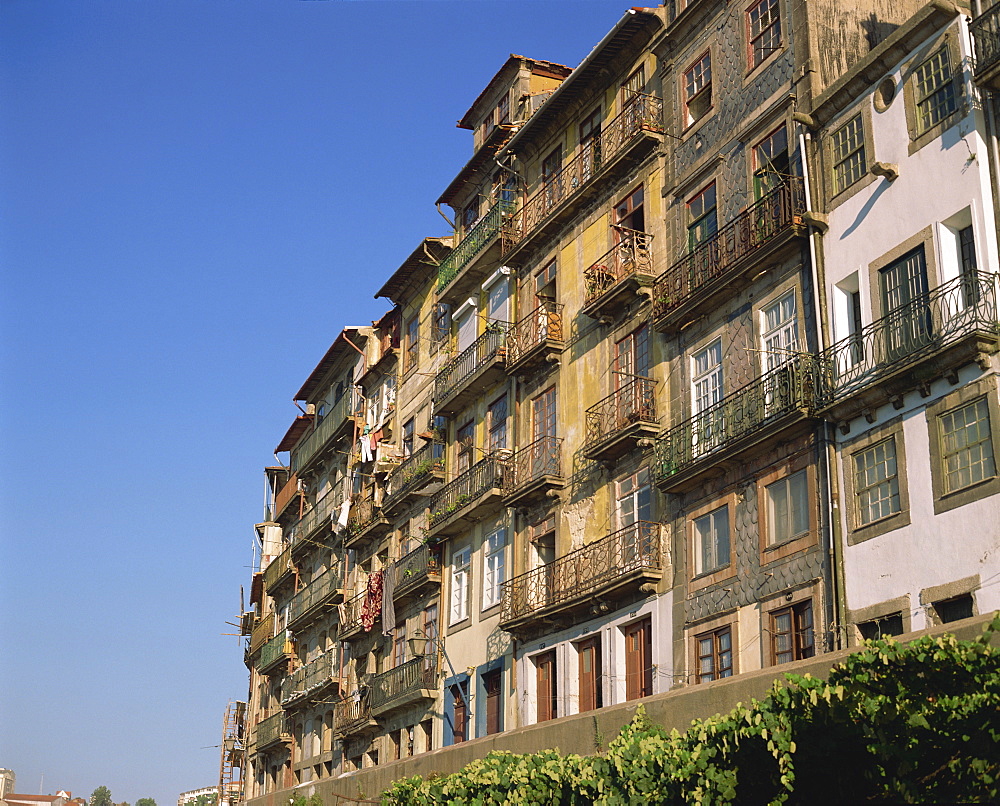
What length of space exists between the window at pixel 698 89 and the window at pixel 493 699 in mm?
14292

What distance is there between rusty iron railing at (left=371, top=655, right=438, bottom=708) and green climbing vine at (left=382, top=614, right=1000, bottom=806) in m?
19.6

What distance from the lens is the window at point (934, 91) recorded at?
67.9 feet

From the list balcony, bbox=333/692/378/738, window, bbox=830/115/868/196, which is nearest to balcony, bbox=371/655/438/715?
balcony, bbox=333/692/378/738

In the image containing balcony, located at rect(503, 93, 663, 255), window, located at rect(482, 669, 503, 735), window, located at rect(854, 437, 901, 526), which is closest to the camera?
window, located at rect(854, 437, 901, 526)

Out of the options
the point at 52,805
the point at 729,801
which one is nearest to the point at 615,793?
the point at 729,801

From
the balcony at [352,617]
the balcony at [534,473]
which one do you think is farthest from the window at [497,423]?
the balcony at [352,617]

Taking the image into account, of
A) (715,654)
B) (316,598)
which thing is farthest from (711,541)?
(316,598)

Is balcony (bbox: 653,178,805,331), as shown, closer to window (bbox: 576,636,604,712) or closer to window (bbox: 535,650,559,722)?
window (bbox: 576,636,604,712)

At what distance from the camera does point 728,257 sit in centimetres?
2562

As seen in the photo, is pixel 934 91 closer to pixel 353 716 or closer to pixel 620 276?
pixel 620 276

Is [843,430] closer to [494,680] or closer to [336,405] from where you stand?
[494,680]

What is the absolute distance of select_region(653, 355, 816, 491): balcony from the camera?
73.6 feet

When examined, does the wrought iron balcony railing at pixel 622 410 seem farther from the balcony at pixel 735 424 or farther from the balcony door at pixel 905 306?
the balcony door at pixel 905 306

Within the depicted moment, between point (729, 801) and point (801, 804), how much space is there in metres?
0.82
